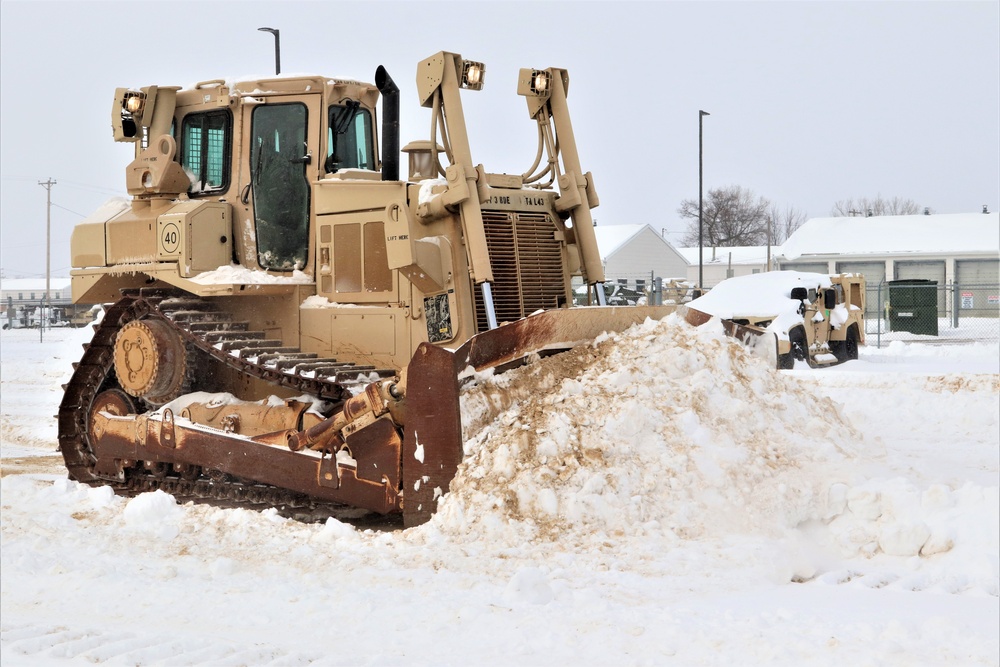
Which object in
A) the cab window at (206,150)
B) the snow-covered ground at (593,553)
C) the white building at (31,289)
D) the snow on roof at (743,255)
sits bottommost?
the white building at (31,289)

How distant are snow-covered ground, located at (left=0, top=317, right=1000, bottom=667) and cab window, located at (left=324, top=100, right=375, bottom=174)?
2688 mm

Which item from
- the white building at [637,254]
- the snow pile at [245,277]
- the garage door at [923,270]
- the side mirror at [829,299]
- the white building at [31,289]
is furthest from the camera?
the white building at [31,289]

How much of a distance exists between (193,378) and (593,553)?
13.4 ft

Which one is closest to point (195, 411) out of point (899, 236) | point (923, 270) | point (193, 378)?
point (193, 378)

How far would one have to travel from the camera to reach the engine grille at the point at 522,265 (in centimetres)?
800

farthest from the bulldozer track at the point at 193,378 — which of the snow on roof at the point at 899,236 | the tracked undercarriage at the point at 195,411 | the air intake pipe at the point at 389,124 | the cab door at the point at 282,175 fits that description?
the snow on roof at the point at 899,236

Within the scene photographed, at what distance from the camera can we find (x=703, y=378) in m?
7.06

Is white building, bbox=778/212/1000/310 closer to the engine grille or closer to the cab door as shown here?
the engine grille

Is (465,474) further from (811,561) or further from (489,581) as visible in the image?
(811,561)

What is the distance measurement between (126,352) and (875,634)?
6250 millimetres

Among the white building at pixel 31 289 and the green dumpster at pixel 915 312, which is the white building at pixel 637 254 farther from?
the white building at pixel 31 289

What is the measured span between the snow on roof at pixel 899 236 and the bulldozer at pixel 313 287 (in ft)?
122

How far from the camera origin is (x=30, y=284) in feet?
327

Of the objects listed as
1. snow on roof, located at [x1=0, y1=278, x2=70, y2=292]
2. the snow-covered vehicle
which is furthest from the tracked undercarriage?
snow on roof, located at [x1=0, y1=278, x2=70, y2=292]
